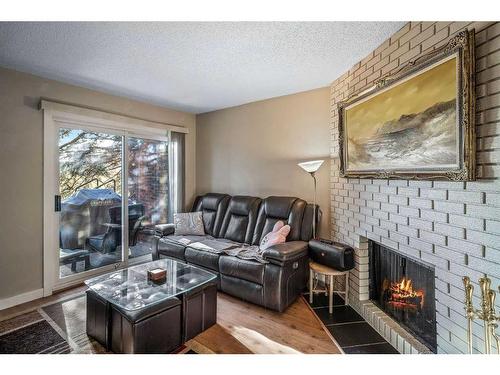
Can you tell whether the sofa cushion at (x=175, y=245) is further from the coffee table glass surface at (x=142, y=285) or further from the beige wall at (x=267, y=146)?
the beige wall at (x=267, y=146)

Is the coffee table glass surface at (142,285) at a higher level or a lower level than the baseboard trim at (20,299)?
higher

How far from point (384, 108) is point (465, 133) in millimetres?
606

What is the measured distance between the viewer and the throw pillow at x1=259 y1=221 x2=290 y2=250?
7.66 feet

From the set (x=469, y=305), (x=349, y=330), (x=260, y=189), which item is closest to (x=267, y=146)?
(x=260, y=189)

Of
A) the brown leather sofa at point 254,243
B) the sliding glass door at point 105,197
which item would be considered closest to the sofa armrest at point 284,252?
the brown leather sofa at point 254,243

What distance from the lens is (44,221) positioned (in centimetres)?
235

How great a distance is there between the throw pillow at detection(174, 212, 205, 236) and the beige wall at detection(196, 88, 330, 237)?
0.64 m

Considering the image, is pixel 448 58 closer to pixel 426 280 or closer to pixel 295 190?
pixel 426 280

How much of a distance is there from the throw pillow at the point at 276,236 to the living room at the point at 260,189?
36 mm

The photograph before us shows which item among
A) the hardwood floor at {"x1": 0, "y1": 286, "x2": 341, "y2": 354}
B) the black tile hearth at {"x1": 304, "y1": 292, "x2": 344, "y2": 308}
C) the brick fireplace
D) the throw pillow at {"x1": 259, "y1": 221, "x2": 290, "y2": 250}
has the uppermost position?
the brick fireplace

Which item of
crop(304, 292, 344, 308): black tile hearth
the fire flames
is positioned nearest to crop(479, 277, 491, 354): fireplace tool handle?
the fire flames

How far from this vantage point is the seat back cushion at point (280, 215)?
249 centimetres

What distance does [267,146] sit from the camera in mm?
3072

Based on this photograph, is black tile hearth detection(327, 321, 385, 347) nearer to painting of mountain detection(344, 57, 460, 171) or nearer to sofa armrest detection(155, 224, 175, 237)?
painting of mountain detection(344, 57, 460, 171)
